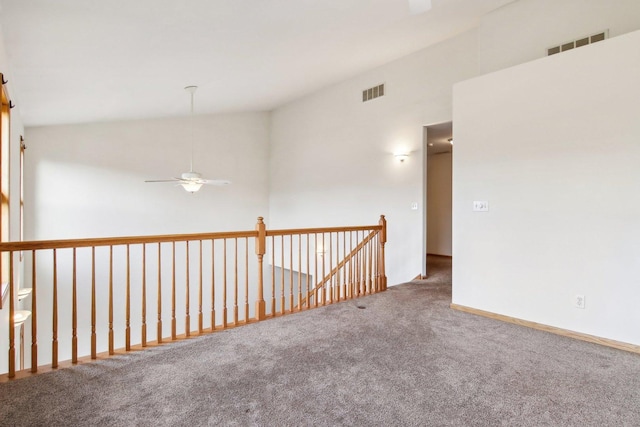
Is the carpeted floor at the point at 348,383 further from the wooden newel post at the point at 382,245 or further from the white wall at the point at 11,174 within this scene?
the wooden newel post at the point at 382,245

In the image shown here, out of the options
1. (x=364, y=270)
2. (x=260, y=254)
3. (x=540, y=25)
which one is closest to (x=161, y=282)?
(x=260, y=254)

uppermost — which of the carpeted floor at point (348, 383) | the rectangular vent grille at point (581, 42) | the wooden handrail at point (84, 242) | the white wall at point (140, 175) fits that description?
the rectangular vent grille at point (581, 42)

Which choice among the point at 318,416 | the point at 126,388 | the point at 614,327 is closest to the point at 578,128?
the point at 614,327

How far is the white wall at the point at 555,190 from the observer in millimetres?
2812

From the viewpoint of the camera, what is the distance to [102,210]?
6246 mm

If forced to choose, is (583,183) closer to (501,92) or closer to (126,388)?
(501,92)

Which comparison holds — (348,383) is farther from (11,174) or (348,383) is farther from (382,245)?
Answer: (11,174)

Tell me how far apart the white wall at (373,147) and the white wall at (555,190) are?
1.47 metres

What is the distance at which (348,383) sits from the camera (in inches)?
86.4

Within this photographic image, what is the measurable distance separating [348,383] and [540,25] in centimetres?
430

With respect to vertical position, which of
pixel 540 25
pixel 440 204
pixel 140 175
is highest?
pixel 540 25

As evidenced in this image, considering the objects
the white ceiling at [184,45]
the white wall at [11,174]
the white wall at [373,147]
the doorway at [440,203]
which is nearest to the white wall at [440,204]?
the doorway at [440,203]

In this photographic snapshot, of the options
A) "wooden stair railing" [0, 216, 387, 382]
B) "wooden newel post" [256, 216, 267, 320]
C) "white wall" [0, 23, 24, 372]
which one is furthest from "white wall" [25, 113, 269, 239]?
"wooden newel post" [256, 216, 267, 320]

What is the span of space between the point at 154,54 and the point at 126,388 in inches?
126
